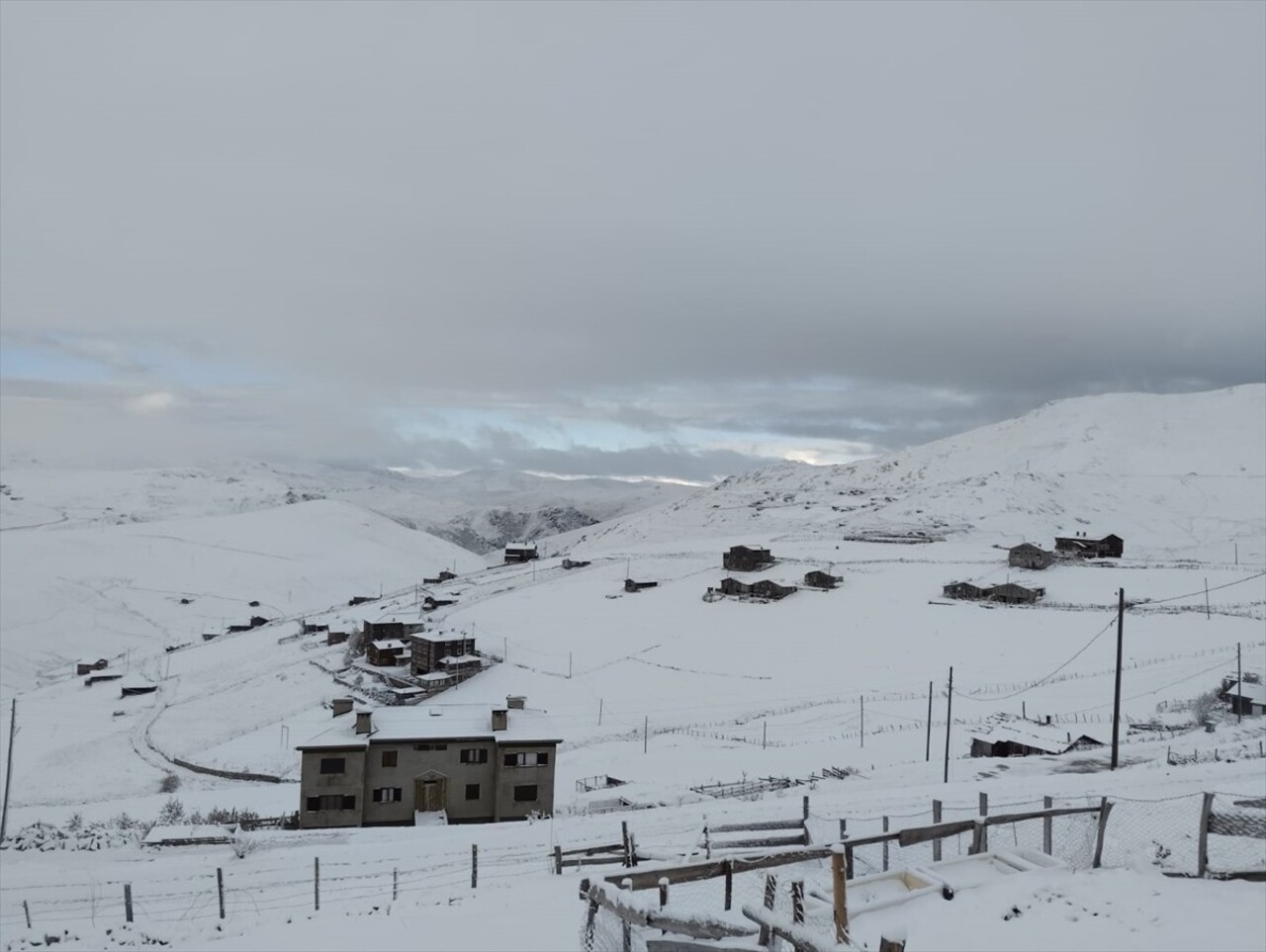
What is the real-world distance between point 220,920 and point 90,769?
1551 inches

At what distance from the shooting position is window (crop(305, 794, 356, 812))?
100ft

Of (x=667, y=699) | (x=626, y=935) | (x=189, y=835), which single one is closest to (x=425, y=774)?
(x=189, y=835)

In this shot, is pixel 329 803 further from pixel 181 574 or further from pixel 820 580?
pixel 181 574

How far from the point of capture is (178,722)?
174 ft

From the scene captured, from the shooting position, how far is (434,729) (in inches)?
1292

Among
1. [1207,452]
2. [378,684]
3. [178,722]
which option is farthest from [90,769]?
[1207,452]

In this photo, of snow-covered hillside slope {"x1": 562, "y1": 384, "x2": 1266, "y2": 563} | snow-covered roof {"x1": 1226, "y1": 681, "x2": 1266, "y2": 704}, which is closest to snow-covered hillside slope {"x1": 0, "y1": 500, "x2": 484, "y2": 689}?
snow-covered hillside slope {"x1": 562, "y1": 384, "x2": 1266, "y2": 563}

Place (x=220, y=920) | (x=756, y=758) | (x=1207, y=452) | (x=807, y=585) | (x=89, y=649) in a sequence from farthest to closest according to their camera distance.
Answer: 1. (x=1207, y=452)
2. (x=89, y=649)
3. (x=807, y=585)
4. (x=756, y=758)
5. (x=220, y=920)

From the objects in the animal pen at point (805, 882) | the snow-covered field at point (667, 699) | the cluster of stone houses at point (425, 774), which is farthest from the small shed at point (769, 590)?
the animal pen at point (805, 882)

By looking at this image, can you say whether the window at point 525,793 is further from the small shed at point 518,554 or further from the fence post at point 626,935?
the small shed at point 518,554

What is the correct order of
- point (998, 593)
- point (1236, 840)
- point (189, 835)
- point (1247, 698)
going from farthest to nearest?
point (998, 593)
point (1247, 698)
point (189, 835)
point (1236, 840)

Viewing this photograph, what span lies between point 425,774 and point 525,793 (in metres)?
3.91

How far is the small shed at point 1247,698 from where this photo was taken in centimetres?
3459

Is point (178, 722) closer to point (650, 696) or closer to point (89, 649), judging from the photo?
point (650, 696)
